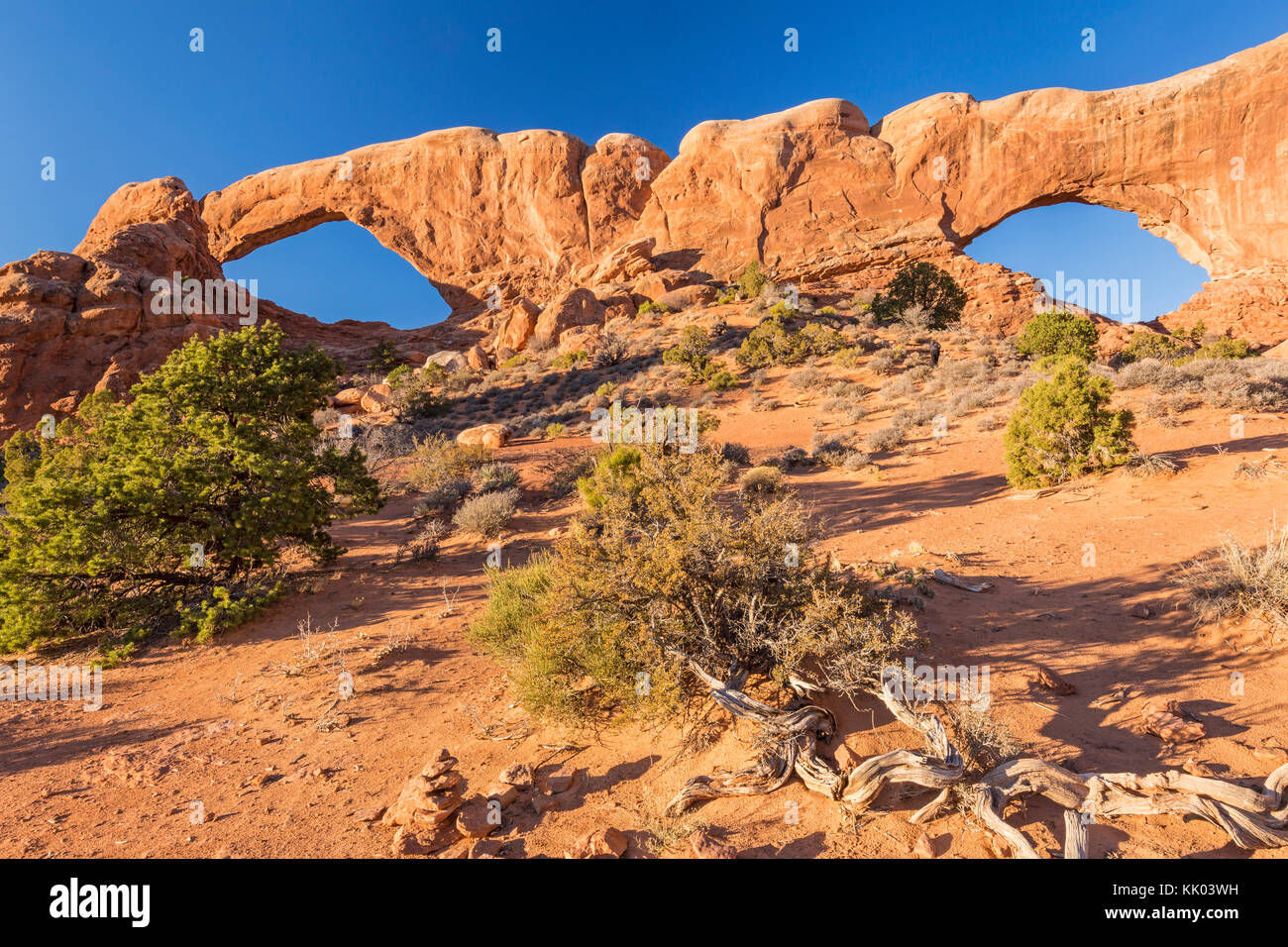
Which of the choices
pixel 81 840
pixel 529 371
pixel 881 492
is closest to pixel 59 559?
pixel 81 840

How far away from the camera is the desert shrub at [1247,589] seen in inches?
171

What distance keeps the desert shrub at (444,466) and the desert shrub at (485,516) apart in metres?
2.69

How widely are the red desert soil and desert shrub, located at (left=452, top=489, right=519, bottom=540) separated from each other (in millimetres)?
1452

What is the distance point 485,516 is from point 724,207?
35684mm

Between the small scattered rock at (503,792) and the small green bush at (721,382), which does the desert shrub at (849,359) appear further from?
the small scattered rock at (503,792)

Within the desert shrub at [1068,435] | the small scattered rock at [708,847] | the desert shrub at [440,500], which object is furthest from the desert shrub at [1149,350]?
the small scattered rock at [708,847]

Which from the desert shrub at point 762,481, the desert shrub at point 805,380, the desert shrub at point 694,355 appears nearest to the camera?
the desert shrub at point 762,481

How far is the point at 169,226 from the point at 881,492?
3821cm

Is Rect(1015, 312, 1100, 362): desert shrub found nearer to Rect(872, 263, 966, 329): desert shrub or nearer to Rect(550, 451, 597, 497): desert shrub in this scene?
Rect(872, 263, 966, 329): desert shrub

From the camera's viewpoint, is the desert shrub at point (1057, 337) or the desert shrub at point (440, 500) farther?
the desert shrub at point (1057, 337)

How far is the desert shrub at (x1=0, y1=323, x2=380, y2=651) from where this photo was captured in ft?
20.5

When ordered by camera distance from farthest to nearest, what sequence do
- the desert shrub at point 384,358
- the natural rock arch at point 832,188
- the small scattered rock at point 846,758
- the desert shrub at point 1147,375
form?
the desert shrub at point 384,358 < the natural rock arch at point 832,188 < the desert shrub at point 1147,375 < the small scattered rock at point 846,758
